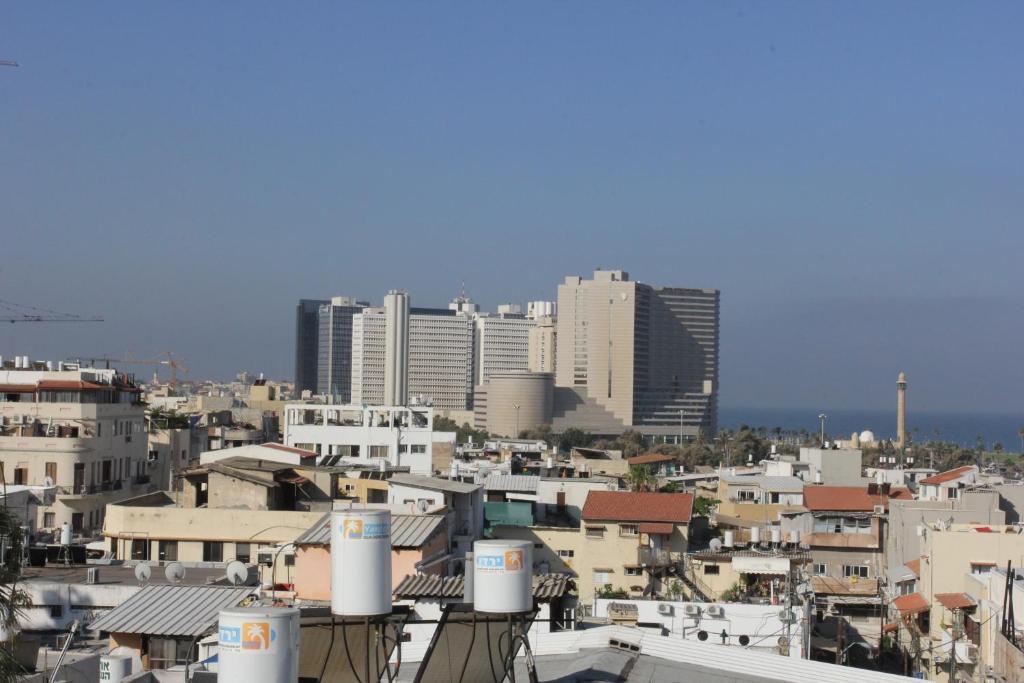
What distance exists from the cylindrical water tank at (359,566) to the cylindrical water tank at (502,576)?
65 cm

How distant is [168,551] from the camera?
26609 millimetres

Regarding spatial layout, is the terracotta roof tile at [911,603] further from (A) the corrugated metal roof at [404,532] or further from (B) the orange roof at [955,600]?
(A) the corrugated metal roof at [404,532]

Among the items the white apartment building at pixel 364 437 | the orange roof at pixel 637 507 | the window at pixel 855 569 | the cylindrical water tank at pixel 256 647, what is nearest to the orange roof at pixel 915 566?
the window at pixel 855 569

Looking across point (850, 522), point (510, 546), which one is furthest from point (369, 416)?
point (510, 546)

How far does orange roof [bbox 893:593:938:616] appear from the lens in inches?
1043

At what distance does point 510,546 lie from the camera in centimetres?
960

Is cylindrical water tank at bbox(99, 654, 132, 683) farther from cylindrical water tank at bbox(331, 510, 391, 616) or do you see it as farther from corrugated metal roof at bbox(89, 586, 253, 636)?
cylindrical water tank at bbox(331, 510, 391, 616)

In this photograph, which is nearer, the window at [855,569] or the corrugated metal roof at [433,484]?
the corrugated metal roof at [433,484]

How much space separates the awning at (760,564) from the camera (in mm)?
28192

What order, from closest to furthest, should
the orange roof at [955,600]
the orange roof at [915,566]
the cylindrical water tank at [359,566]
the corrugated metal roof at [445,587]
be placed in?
1. the cylindrical water tank at [359,566]
2. the corrugated metal roof at [445,587]
3. the orange roof at [955,600]
4. the orange roof at [915,566]

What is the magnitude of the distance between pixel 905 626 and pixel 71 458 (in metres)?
22.2

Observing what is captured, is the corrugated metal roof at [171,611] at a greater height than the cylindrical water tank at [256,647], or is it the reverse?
the cylindrical water tank at [256,647]

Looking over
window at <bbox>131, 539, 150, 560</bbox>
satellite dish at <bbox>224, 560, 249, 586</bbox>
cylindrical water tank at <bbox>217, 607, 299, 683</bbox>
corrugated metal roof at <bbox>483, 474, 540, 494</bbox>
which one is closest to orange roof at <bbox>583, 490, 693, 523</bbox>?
corrugated metal roof at <bbox>483, 474, 540, 494</bbox>

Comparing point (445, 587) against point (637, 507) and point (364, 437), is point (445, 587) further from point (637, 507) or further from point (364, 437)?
point (364, 437)
